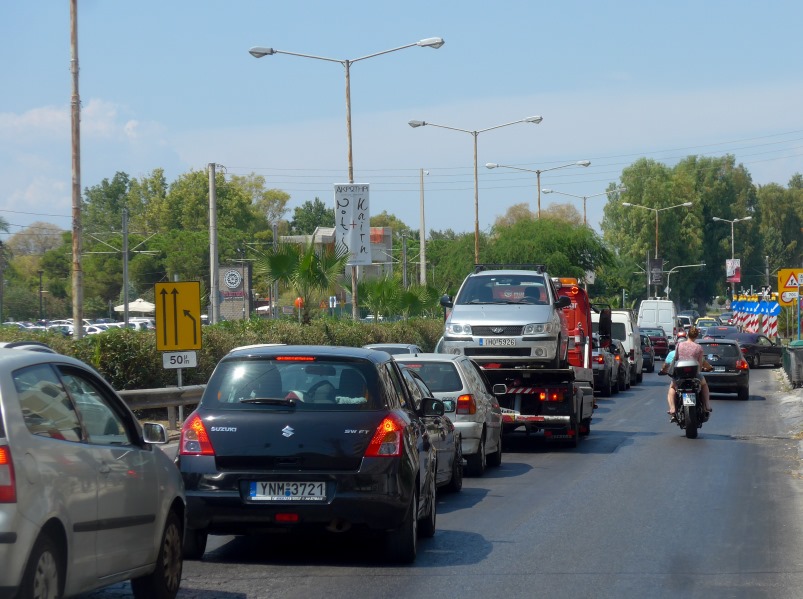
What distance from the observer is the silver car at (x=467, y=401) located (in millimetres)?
15148

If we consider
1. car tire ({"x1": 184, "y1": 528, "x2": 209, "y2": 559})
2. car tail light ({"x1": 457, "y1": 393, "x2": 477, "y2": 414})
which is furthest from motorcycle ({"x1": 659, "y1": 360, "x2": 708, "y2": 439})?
car tire ({"x1": 184, "y1": 528, "x2": 209, "y2": 559})

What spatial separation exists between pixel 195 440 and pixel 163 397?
10936mm

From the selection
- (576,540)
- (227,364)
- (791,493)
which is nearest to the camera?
(227,364)

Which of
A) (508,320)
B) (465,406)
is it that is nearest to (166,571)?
(465,406)

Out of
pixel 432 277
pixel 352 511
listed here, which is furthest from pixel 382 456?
pixel 432 277

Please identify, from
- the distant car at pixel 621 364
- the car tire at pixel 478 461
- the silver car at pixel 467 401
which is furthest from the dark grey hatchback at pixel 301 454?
the distant car at pixel 621 364

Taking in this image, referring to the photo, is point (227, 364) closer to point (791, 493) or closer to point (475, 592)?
point (475, 592)

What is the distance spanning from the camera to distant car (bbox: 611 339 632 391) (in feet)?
121

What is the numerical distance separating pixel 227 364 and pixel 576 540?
323cm

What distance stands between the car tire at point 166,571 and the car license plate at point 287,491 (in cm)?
101

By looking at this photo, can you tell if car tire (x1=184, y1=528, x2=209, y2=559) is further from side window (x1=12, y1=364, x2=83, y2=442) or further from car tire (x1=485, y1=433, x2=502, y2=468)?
car tire (x1=485, y1=433, x2=502, y2=468)

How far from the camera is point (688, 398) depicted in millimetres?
21047

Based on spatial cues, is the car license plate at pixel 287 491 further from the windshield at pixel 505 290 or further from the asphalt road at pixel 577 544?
the windshield at pixel 505 290

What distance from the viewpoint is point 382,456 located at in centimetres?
883
